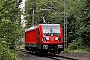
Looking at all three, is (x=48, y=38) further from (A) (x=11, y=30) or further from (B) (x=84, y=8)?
(A) (x=11, y=30)

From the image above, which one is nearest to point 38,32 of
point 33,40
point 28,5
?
point 33,40

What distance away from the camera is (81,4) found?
3130cm

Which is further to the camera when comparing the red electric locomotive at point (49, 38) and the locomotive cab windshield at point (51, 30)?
the locomotive cab windshield at point (51, 30)

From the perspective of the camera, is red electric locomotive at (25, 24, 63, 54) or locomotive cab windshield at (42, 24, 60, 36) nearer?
red electric locomotive at (25, 24, 63, 54)

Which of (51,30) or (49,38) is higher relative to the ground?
(51,30)

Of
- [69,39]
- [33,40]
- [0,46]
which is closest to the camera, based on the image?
[0,46]

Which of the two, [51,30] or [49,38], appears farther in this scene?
[51,30]

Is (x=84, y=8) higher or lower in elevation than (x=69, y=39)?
higher

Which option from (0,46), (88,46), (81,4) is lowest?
(88,46)

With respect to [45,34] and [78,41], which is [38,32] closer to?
[45,34]

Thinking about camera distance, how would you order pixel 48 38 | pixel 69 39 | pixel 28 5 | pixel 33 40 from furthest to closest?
pixel 28 5 → pixel 69 39 → pixel 33 40 → pixel 48 38

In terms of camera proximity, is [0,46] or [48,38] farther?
[48,38]

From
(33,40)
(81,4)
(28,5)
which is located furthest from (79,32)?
(28,5)

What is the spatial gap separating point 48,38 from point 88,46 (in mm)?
6790
